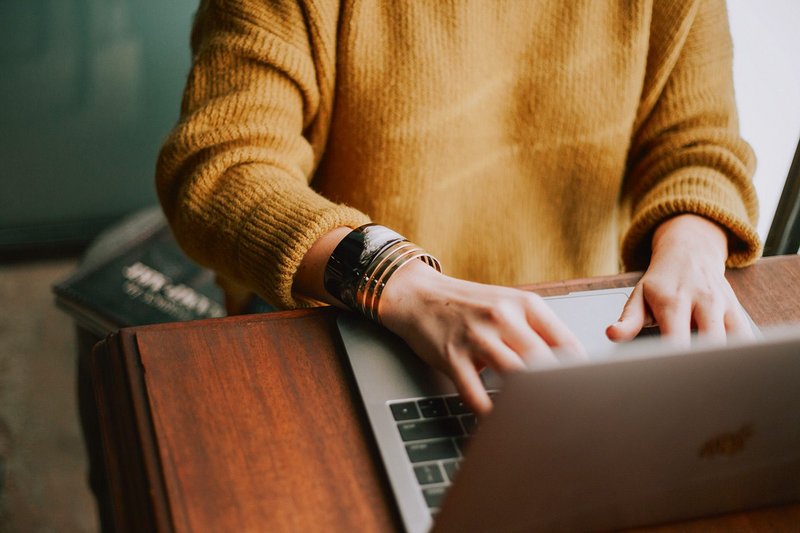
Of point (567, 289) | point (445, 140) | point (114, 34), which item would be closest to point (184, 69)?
point (114, 34)

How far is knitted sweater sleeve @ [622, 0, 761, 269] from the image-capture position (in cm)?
76

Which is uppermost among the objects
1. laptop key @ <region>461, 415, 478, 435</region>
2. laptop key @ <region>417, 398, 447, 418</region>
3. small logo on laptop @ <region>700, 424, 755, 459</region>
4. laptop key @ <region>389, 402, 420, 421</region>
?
small logo on laptop @ <region>700, 424, 755, 459</region>

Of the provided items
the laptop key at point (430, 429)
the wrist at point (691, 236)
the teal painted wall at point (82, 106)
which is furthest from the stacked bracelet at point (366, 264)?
the teal painted wall at point (82, 106)

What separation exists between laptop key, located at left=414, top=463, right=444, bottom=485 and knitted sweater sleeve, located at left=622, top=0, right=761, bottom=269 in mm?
419

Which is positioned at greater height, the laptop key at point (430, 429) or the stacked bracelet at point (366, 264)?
the stacked bracelet at point (366, 264)

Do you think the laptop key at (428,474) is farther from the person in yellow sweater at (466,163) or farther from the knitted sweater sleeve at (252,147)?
the knitted sweater sleeve at (252,147)

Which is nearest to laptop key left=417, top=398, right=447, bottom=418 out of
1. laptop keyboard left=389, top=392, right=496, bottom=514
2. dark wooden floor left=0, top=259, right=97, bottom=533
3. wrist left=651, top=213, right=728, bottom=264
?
laptop keyboard left=389, top=392, right=496, bottom=514

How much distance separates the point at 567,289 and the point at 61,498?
1.16 metres

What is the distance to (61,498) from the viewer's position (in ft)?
4.38

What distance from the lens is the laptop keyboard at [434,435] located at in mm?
448

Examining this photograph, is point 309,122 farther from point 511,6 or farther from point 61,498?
point 61,498

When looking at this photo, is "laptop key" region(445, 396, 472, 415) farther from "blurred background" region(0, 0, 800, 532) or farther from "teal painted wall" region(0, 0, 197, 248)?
"teal painted wall" region(0, 0, 197, 248)

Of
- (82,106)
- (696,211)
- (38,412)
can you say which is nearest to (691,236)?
(696,211)

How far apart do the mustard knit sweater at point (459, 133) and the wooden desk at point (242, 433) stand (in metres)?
0.10
